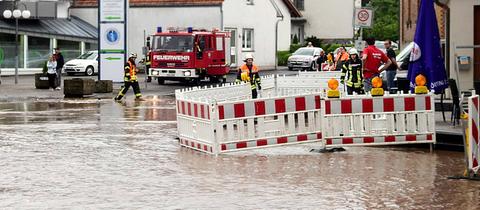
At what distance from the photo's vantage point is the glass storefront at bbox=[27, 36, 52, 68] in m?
56.1

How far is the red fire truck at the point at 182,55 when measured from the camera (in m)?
43.7

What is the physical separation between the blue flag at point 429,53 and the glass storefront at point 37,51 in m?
39.0

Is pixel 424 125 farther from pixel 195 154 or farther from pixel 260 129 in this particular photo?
pixel 195 154

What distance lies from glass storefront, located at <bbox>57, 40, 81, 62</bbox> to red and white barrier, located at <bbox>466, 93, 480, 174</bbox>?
152 feet

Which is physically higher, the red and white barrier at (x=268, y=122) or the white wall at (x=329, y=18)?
the white wall at (x=329, y=18)

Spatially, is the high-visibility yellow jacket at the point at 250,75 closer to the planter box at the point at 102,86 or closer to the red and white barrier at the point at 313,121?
the red and white barrier at the point at 313,121

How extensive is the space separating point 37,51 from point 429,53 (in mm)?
39708

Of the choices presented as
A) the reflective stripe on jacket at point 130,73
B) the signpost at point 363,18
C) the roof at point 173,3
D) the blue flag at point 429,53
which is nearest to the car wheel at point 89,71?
the roof at point 173,3

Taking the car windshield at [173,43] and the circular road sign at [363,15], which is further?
the car windshield at [173,43]

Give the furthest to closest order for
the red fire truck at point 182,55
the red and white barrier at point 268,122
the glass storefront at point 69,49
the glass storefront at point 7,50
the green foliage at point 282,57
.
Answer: the green foliage at point 282,57
the glass storefront at point 69,49
the glass storefront at point 7,50
the red fire truck at point 182,55
the red and white barrier at point 268,122

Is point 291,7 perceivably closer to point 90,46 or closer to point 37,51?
point 90,46

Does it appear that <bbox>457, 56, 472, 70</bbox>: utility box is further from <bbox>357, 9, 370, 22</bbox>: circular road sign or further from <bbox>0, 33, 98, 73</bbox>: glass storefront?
<bbox>0, 33, 98, 73</bbox>: glass storefront

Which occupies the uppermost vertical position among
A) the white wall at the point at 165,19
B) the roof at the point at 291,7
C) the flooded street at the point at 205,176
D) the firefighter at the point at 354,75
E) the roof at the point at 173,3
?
the roof at the point at 291,7

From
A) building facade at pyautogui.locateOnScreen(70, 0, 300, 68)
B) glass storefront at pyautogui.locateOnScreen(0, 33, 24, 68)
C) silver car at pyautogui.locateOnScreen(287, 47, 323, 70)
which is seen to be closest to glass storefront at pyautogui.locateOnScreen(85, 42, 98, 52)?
building facade at pyautogui.locateOnScreen(70, 0, 300, 68)
